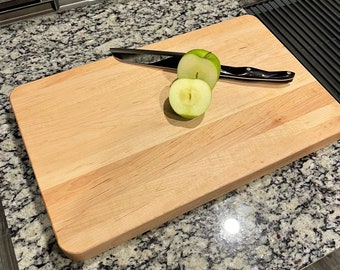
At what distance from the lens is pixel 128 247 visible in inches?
27.3

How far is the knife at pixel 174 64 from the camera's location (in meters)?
0.83

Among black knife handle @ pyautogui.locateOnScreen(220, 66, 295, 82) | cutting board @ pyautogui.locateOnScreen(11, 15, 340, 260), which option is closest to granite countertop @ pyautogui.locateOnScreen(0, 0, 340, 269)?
cutting board @ pyautogui.locateOnScreen(11, 15, 340, 260)

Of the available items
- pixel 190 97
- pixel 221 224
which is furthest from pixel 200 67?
pixel 221 224

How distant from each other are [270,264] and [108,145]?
326mm

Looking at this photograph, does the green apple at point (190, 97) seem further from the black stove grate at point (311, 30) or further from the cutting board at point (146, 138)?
the black stove grate at point (311, 30)

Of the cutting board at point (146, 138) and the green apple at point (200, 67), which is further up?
the green apple at point (200, 67)

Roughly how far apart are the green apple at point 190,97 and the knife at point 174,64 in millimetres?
98

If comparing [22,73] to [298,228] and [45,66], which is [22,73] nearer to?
[45,66]

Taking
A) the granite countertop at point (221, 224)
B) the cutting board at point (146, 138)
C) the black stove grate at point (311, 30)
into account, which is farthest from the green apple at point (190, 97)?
the black stove grate at point (311, 30)

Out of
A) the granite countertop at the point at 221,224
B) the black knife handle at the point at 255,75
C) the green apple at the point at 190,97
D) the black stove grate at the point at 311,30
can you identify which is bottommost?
the granite countertop at the point at 221,224

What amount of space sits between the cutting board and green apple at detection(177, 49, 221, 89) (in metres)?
0.04

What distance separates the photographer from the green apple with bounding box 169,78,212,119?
2.45 feet

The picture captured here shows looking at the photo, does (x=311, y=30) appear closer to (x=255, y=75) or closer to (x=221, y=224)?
(x=255, y=75)

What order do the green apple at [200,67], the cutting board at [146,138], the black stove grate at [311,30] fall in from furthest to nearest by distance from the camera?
the black stove grate at [311,30], the green apple at [200,67], the cutting board at [146,138]
